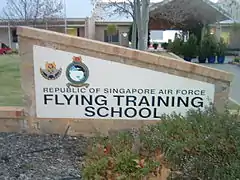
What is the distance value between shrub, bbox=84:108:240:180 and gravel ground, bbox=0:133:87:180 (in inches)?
21.6

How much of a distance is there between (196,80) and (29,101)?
275 centimetres

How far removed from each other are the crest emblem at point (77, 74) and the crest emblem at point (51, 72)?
6.4 inches

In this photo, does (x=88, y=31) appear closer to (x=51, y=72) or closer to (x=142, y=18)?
(x=142, y=18)

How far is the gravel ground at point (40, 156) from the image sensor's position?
3814 millimetres

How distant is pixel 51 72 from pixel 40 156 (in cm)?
152

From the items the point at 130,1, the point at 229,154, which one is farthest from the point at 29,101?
the point at 130,1

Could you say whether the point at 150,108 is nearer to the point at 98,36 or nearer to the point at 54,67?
the point at 54,67

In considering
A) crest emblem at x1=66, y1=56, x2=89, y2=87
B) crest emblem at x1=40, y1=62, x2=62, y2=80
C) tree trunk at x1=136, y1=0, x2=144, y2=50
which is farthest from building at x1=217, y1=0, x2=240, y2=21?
crest emblem at x1=40, y1=62, x2=62, y2=80

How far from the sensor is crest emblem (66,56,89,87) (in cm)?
534

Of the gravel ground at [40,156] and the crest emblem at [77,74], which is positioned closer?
the gravel ground at [40,156]

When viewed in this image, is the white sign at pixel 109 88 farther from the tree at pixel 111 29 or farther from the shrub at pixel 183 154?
the tree at pixel 111 29

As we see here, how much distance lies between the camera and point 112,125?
543 centimetres

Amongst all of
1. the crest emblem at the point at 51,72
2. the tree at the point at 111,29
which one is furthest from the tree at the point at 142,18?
the tree at the point at 111,29

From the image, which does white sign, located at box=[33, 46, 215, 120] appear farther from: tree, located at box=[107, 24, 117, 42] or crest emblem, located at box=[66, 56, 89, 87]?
tree, located at box=[107, 24, 117, 42]
